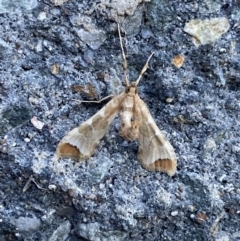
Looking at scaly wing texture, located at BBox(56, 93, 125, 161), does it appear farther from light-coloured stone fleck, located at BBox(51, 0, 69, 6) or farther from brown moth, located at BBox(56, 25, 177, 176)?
light-coloured stone fleck, located at BBox(51, 0, 69, 6)

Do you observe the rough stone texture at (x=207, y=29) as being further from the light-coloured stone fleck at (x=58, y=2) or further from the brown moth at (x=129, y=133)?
the light-coloured stone fleck at (x=58, y=2)

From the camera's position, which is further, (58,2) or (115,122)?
(115,122)

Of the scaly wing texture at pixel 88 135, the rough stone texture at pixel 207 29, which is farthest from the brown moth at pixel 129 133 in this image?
the rough stone texture at pixel 207 29

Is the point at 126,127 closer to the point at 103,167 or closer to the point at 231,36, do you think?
the point at 103,167

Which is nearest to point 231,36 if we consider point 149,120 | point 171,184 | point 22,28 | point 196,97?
point 196,97

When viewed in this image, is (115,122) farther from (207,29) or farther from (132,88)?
→ (207,29)

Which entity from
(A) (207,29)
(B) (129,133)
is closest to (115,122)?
(B) (129,133)
